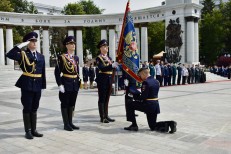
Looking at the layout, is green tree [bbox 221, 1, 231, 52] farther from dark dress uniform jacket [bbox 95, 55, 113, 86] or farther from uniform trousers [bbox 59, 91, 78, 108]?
uniform trousers [bbox 59, 91, 78, 108]

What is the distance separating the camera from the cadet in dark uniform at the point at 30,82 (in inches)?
237

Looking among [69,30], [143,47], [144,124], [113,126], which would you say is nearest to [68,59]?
[113,126]

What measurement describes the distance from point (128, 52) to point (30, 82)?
2.73m

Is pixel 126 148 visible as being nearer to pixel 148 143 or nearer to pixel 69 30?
pixel 148 143

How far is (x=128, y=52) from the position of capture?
762 cm

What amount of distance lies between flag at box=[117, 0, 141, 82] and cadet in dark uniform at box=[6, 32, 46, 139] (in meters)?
2.30

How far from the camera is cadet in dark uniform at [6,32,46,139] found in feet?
19.8

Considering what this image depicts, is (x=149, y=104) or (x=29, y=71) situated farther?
(x=149, y=104)

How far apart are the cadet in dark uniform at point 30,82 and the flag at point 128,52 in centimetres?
230

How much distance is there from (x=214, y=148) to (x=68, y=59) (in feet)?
12.2

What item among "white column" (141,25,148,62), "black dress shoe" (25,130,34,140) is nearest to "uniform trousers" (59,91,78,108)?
"black dress shoe" (25,130,34,140)

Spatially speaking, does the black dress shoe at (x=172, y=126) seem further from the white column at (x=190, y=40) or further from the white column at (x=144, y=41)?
the white column at (x=144, y=41)

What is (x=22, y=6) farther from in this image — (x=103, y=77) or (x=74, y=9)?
(x=103, y=77)

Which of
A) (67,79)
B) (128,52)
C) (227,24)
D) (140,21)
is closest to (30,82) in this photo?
(67,79)
